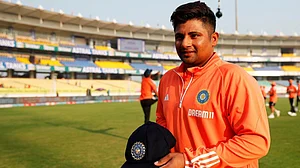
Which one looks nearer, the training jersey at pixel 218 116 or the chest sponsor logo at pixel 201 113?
the training jersey at pixel 218 116

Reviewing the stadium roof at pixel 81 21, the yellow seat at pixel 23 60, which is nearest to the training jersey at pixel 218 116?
the stadium roof at pixel 81 21

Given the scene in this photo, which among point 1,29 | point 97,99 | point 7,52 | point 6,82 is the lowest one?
point 97,99

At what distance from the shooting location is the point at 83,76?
4556 cm

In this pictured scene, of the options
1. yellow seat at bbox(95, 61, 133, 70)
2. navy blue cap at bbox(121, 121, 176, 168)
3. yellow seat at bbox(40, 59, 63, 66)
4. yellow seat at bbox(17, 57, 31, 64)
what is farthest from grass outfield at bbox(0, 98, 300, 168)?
yellow seat at bbox(95, 61, 133, 70)

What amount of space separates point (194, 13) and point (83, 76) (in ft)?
149

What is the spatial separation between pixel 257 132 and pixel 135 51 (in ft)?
166

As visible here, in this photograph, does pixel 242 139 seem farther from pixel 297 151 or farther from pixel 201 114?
pixel 297 151

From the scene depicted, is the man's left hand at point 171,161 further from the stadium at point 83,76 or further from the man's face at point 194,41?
the stadium at point 83,76

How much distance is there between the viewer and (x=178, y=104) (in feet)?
5.61

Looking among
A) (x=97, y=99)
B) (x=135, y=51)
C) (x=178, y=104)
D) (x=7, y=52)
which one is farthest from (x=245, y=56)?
(x=178, y=104)

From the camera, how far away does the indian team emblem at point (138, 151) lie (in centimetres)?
139

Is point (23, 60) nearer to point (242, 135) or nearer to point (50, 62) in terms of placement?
point (50, 62)

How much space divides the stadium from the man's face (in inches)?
164

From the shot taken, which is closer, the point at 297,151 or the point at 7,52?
the point at 297,151
